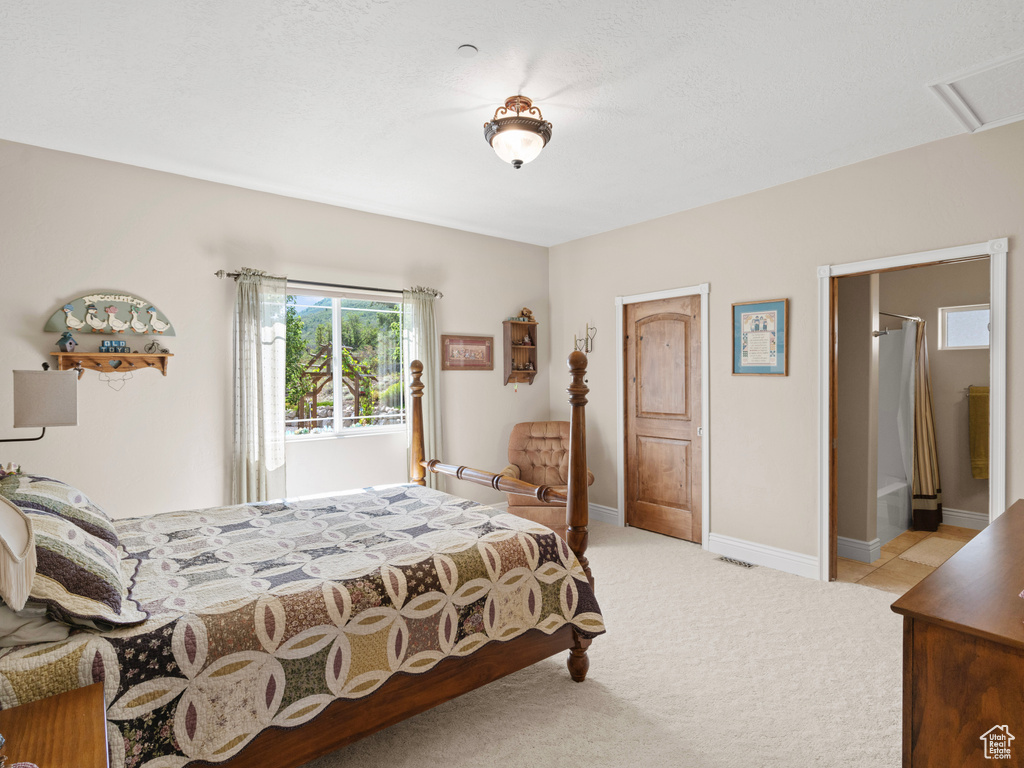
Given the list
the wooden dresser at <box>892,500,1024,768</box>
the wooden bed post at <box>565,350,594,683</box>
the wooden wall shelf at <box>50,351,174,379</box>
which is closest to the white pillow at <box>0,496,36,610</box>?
the wooden bed post at <box>565,350,594,683</box>

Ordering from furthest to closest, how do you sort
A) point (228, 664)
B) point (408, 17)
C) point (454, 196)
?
point (454, 196)
point (408, 17)
point (228, 664)

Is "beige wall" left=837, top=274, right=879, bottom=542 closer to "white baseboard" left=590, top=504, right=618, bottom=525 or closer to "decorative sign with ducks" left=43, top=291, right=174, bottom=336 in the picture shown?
"white baseboard" left=590, top=504, right=618, bottom=525

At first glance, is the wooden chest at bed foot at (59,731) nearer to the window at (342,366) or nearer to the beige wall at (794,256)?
the window at (342,366)

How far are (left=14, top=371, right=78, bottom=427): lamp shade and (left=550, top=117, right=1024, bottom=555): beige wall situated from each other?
3736 millimetres

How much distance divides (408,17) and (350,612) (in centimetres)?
214

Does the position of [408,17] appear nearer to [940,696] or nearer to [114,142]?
[114,142]

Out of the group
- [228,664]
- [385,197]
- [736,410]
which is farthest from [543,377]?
[228,664]

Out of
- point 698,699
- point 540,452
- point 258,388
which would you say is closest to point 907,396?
point 540,452

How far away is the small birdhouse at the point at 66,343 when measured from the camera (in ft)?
10.2

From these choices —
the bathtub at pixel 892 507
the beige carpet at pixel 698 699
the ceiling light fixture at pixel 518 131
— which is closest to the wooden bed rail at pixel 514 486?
the beige carpet at pixel 698 699

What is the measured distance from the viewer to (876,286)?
3.94m

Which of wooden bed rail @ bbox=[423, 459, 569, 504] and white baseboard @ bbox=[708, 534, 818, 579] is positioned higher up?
wooden bed rail @ bbox=[423, 459, 569, 504]

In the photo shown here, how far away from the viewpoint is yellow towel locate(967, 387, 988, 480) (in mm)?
4531

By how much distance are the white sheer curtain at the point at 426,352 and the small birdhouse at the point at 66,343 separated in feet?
7.18
